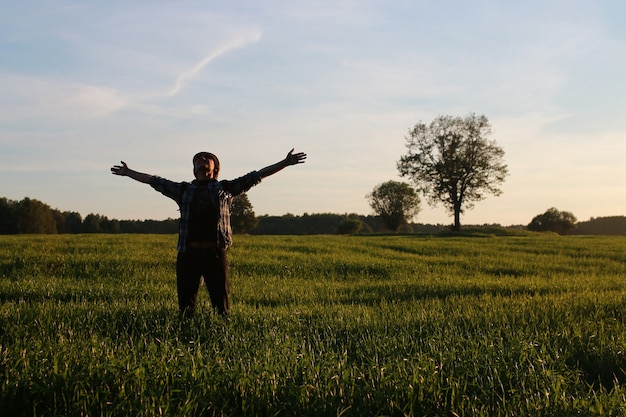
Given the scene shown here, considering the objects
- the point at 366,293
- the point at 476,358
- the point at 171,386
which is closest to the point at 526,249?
the point at 366,293

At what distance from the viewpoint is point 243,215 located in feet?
288

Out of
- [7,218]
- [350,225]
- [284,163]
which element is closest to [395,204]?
[350,225]

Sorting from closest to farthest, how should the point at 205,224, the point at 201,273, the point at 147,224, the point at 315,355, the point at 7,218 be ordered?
1. the point at 315,355
2. the point at 205,224
3. the point at 201,273
4. the point at 7,218
5. the point at 147,224

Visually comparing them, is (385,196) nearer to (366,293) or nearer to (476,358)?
(366,293)

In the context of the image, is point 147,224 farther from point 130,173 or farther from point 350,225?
point 130,173

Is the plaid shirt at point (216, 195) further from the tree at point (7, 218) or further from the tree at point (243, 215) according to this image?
the tree at point (7, 218)

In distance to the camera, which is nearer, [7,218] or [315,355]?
[315,355]

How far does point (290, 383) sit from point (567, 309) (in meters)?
6.30

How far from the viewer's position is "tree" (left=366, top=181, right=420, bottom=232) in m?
93.4

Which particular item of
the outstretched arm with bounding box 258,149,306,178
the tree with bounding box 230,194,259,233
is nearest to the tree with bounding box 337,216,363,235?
the tree with bounding box 230,194,259,233

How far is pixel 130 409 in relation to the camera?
395 centimetres

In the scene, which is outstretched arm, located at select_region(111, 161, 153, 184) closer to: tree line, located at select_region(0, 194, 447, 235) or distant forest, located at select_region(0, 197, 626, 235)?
distant forest, located at select_region(0, 197, 626, 235)

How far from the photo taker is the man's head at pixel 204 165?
24.3 feet

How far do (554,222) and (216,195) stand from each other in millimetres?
89105
